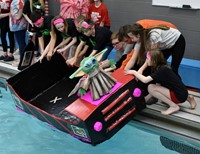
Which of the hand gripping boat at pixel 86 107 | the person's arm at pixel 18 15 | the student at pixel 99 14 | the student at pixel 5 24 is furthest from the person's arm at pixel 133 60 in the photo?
the student at pixel 5 24

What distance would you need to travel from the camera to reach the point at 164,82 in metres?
2.40

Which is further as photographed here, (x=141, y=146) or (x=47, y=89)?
(x=47, y=89)

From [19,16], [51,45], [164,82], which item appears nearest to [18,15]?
[19,16]

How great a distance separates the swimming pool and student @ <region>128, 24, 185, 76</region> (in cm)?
64

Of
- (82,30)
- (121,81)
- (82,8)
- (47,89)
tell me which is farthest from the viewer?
(82,8)

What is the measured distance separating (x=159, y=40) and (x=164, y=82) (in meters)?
0.34

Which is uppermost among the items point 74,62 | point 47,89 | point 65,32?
point 65,32

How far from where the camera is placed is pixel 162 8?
12.5ft

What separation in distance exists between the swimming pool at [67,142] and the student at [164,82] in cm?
28

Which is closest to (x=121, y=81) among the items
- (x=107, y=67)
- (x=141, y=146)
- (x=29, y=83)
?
(x=107, y=67)

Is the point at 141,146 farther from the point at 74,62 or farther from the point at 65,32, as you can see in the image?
the point at 65,32

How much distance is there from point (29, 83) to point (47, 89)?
24cm

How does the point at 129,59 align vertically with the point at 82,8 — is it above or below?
below

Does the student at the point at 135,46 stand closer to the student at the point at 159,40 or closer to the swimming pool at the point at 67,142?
the student at the point at 159,40
